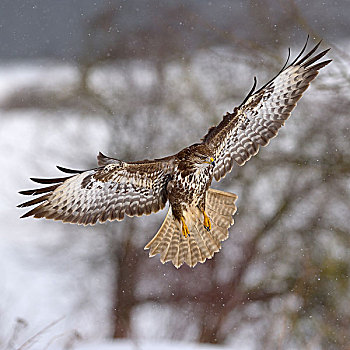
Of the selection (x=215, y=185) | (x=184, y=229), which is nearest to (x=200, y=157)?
(x=184, y=229)

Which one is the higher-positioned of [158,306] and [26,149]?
[26,149]

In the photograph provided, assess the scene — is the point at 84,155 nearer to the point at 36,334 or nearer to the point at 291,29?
the point at 36,334

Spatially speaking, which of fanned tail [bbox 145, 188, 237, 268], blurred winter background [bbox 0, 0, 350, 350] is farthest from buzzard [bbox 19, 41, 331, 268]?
blurred winter background [bbox 0, 0, 350, 350]

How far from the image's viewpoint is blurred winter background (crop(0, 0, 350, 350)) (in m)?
1.71

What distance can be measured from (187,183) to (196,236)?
182mm

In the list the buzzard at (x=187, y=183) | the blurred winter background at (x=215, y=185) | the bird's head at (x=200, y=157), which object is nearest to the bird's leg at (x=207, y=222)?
the buzzard at (x=187, y=183)

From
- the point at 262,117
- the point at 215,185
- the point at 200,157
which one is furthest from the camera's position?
the point at 215,185

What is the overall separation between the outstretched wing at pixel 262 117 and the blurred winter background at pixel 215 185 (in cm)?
58

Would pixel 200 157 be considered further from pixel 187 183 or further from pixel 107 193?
pixel 107 193

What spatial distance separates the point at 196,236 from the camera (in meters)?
Result: 1.14

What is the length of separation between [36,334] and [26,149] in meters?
0.61

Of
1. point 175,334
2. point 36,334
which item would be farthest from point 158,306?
point 36,334

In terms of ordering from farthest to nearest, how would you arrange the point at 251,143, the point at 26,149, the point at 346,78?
the point at 26,149 → the point at 346,78 → the point at 251,143

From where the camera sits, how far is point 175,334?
171cm
